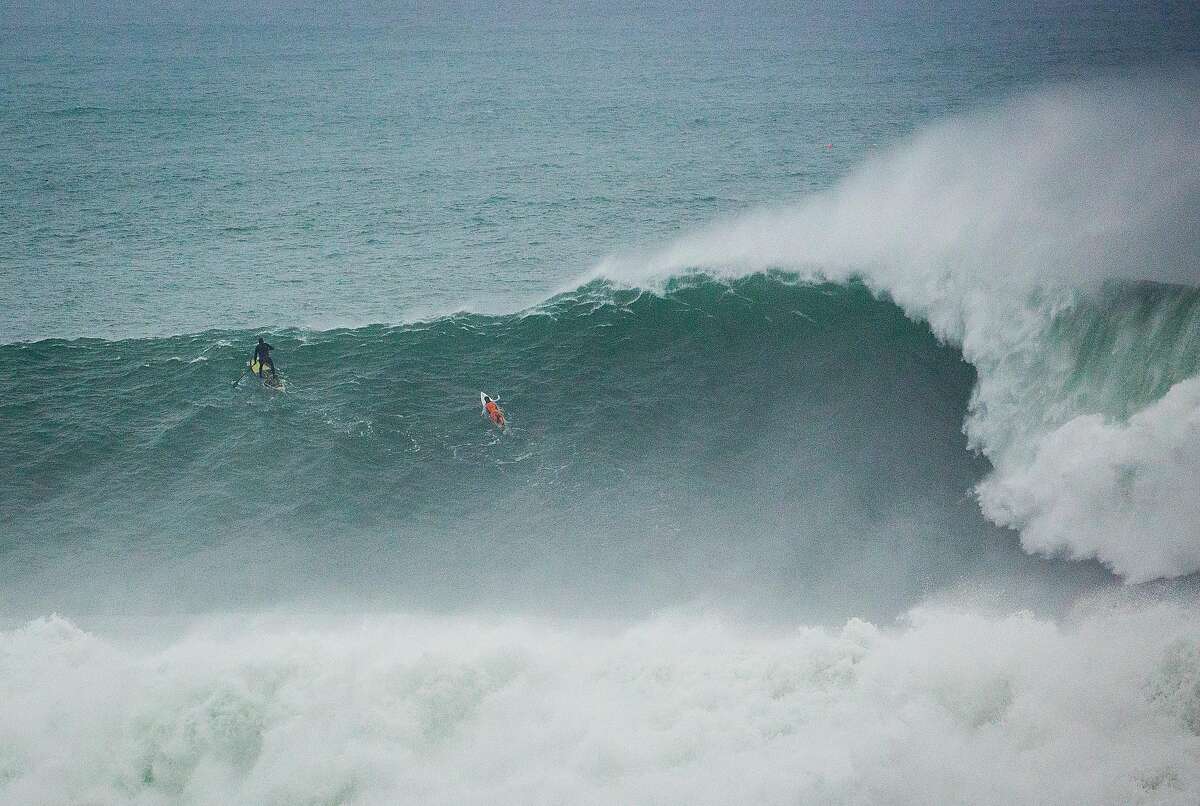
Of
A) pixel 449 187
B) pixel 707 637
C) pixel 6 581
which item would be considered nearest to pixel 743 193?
pixel 449 187

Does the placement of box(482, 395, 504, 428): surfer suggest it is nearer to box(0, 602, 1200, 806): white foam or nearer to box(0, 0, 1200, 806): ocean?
box(0, 0, 1200, 806): ocean

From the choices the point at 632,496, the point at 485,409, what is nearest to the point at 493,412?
the point at 485,409

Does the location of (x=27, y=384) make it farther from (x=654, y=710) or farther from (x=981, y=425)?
(x=981, y=425)

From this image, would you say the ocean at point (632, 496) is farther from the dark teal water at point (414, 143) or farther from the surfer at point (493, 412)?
the dark teal water at point (414, 143)

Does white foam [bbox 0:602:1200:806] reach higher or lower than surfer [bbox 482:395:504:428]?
lower

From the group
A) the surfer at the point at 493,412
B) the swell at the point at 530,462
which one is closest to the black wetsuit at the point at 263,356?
the swell at the point at 530,462

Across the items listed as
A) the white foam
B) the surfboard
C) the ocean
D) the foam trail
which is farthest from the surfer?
the foam trail

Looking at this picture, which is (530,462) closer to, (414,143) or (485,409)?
(485,409)

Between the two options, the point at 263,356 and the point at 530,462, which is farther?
the point at 263,356
